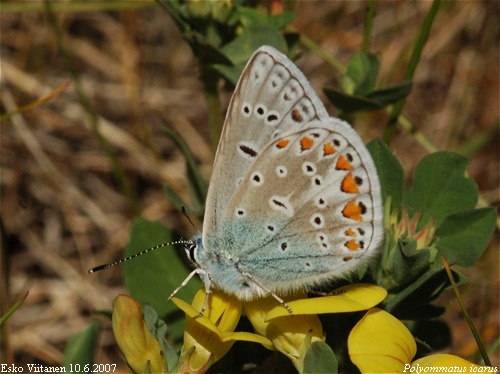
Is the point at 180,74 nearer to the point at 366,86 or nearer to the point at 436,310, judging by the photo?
the point at 366,86

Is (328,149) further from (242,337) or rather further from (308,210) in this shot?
(242,337)

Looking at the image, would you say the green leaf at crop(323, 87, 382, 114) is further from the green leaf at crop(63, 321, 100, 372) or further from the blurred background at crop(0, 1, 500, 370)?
the green leaf at crop(63, 321, 100, 372)

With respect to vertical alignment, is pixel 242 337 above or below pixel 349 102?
below

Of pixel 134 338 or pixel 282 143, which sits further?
pixel 282 143

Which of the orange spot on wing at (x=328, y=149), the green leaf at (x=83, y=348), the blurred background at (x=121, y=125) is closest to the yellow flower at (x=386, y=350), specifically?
the orange spot on wing at (x=328, y=149)

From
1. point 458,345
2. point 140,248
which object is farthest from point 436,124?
point 140,248

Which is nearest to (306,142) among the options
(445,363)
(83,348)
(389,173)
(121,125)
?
(389,173)
